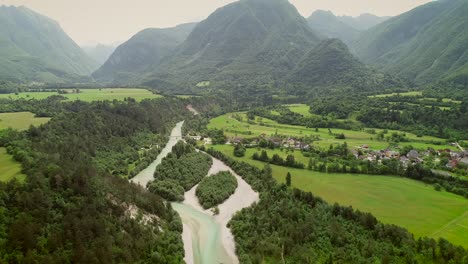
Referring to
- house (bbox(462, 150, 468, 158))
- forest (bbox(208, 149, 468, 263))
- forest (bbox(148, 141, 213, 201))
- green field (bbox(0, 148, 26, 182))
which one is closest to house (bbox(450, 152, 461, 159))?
house (bbox(462, 150, 468, 158))

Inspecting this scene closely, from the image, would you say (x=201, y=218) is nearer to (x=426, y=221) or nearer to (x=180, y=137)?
(x=426, y=221)

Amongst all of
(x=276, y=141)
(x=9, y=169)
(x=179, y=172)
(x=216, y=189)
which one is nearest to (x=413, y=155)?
(x=276, y=141)

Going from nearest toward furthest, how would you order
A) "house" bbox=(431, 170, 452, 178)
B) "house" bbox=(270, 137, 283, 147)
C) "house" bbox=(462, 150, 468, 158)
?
"house" bbox=(431, 170, 452, 178) → "house" bbox=(462, 150, 468, 158) → "house" bbox=(270, 137, 283, 147)

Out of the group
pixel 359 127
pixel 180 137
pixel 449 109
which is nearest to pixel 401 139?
pixel 359 127

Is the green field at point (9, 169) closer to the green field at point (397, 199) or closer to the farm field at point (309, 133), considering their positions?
the green field at point (397, 199)

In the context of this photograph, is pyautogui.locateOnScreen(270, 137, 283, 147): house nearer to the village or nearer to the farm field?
the village

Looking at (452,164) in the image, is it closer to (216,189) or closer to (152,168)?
(216,189)

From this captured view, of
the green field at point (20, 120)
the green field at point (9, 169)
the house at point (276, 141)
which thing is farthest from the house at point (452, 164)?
the green field at point (20, 120)

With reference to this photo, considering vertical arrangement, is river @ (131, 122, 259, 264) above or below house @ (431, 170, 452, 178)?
below
